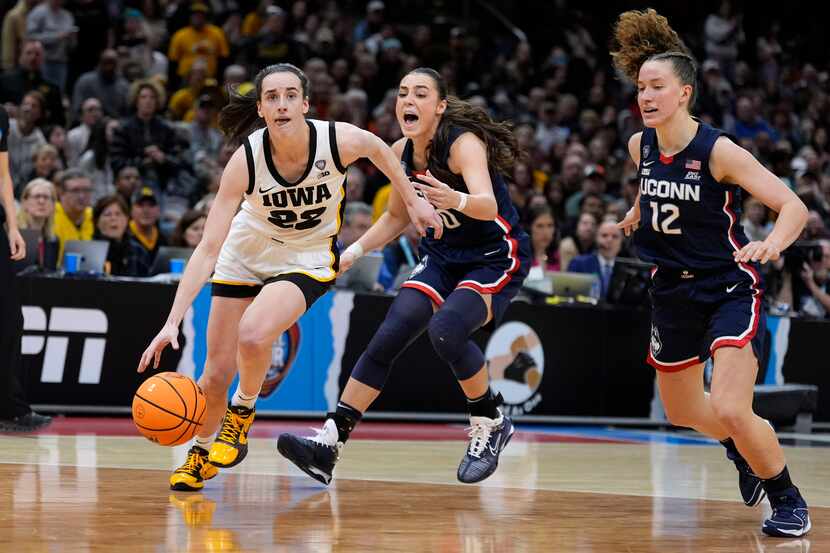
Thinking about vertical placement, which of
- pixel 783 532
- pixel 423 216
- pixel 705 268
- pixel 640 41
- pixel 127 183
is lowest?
pixel 783 532

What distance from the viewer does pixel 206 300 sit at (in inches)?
388

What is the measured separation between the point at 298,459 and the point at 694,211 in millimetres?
2062

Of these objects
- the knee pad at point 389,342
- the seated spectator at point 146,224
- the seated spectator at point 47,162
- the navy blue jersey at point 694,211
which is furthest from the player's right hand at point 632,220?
the seated spectator at point 47,162

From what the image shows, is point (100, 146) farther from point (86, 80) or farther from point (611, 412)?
point (611, 412)

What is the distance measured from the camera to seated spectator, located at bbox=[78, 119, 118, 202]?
1215 centimetres

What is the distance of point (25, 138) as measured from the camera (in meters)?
11.9

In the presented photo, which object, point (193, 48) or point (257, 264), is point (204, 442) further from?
point (193, 48)

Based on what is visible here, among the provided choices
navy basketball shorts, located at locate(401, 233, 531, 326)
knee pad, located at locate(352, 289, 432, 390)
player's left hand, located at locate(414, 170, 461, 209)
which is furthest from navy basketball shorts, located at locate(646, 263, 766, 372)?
knee pad, located at locate(352, 289, 432, 390)

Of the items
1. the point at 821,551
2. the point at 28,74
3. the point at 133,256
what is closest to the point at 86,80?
the point at 28,74

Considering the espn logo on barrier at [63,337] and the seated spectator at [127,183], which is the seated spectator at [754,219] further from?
the espn logo on barrier at [63,337]

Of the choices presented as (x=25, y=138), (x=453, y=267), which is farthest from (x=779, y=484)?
(x=25, y=138)

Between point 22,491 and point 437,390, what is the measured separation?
5454 millimetres

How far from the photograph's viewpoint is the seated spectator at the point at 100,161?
12148mm

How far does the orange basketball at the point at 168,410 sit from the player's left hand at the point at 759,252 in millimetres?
2326
